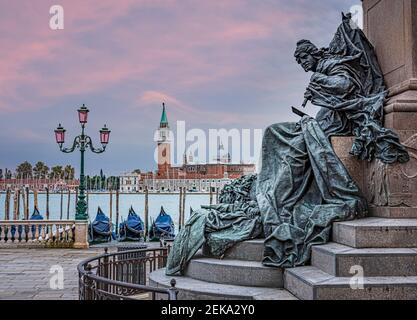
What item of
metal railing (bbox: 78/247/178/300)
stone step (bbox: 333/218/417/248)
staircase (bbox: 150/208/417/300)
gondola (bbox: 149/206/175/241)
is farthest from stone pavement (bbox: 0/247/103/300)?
gondola (bbox: 149/206/175/241)

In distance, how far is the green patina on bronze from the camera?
22.2 feet

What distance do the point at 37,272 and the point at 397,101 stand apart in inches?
368

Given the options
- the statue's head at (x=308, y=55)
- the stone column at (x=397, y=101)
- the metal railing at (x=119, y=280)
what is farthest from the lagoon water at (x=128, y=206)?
the stone column at (x=397, y=101)

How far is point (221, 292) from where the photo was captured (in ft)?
19.9

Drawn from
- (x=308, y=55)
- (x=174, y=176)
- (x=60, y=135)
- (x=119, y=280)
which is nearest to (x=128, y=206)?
(x=174, y=176)

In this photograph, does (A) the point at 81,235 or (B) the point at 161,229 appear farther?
(B) the point at 161,229

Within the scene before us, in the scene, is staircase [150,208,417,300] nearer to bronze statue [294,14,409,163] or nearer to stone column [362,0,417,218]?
stone column [362,0,417,218]

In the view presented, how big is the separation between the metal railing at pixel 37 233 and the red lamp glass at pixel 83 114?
370 centimetres

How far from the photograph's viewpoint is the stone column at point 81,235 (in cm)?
1936

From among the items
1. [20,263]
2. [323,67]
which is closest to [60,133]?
[20,263]

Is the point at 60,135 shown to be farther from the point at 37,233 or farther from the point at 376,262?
the point at 376,262

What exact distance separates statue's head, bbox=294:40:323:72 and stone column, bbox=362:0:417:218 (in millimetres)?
841

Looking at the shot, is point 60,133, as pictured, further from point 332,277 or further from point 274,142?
point 332,277

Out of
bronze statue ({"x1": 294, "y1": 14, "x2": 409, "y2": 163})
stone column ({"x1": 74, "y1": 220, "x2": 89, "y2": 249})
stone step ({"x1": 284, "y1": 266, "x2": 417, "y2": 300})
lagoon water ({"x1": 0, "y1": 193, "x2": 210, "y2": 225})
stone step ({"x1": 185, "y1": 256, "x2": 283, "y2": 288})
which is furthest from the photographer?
lagoon water ({"x1": 0, "y1": 193, "x2": 210, "y2": 225})
